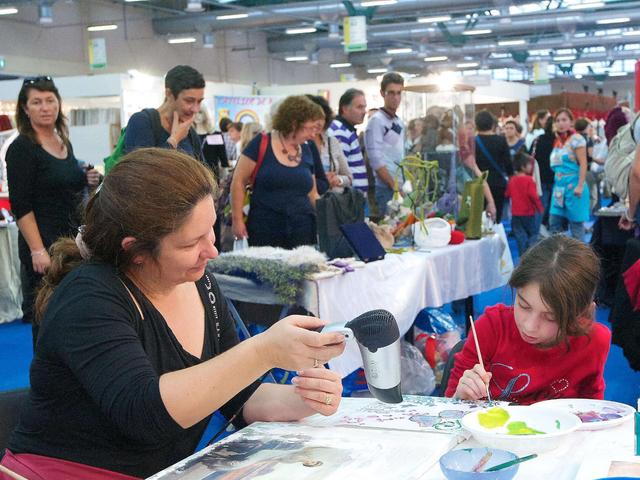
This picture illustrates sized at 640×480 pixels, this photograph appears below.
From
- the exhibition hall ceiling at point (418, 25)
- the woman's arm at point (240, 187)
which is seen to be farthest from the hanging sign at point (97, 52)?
the woman's arm at point (240, 187)

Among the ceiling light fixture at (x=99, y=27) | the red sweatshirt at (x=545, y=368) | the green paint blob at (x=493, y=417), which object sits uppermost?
the ceiling light fixture at (x=99, y=27)

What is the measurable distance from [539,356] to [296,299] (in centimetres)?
158

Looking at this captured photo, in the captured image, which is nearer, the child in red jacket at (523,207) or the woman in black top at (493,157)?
the child in red jacket at (523,207)

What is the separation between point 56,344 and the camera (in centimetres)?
145

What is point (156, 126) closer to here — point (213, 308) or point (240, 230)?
point (240, 230)

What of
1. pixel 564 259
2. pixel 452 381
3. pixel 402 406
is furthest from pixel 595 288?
pixel 402 406

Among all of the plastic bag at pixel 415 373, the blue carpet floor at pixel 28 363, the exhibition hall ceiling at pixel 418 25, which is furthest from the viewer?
the exhibition hall ceiling at pixel 418 25

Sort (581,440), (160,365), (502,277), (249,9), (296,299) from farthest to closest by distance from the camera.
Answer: (249,9) → (502,277) → (296,299) → (160,365) → (581,440)

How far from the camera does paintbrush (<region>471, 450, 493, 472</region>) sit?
1.22 m

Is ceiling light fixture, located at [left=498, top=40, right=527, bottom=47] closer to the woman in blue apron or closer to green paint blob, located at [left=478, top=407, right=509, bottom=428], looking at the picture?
the woman in blue apron

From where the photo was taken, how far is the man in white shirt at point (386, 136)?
224 inches

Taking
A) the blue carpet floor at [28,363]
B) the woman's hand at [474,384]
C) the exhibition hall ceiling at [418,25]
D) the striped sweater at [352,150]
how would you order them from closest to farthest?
the woman's hand at [474,384], the blue carpet floor at [28,363], the striped sweater at [352,150], the exhibition hall ceiling at [418,25]

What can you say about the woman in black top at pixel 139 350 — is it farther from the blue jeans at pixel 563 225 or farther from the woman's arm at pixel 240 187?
the blue jeans at pixel 563 225

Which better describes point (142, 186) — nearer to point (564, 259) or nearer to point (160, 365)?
point (160, 365)
